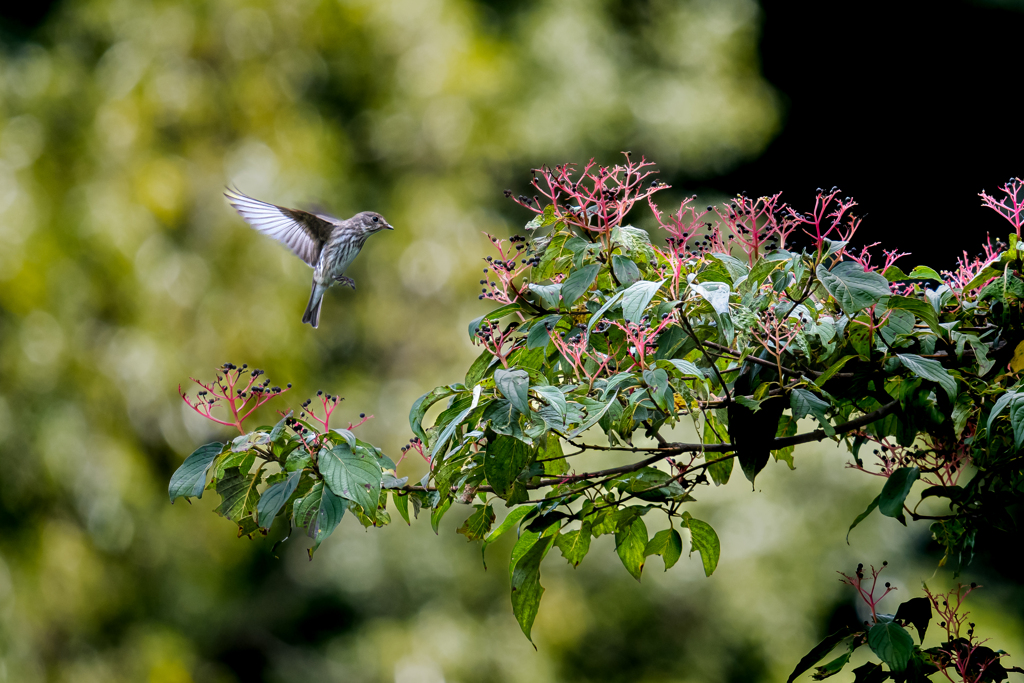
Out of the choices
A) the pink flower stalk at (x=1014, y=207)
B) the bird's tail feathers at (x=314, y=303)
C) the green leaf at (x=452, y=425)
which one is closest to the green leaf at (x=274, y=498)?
the green leaf at (x=452, y=425)

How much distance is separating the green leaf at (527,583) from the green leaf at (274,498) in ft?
0.63

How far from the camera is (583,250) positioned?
2.19ft

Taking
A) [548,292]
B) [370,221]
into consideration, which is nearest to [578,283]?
[548,292]

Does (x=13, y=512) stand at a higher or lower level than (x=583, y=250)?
lower

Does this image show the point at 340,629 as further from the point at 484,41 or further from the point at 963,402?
the point at 963,402

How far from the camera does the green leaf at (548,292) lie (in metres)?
0.65

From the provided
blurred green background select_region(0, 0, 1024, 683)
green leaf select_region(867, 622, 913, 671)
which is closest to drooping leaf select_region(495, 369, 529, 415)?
green leaf select_region(867, 622, 913, 671)

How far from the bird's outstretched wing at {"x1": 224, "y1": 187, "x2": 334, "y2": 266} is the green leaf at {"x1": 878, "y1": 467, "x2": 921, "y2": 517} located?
91 cm

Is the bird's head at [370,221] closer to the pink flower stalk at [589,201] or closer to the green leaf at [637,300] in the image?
the pink flower stalk at [589,201]

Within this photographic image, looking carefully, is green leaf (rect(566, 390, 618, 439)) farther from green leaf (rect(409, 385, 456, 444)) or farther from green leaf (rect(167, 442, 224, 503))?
green leaf (rect(167, 442, 224, 503))

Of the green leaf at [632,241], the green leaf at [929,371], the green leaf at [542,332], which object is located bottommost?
the green leaf at [542,332]

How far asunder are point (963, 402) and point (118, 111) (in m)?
3.00

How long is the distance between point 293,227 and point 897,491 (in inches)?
39.0

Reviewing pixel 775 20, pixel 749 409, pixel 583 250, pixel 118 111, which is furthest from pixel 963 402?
pixel 775 20
